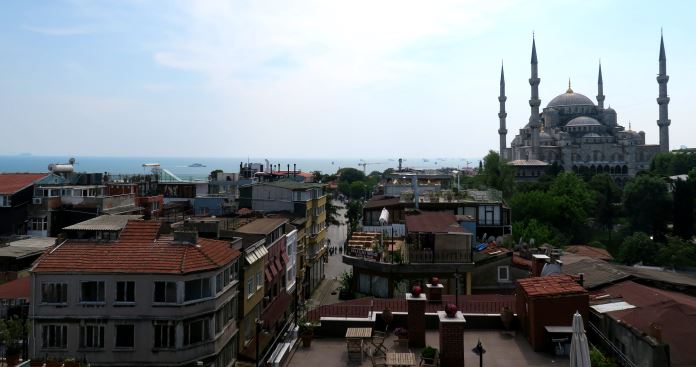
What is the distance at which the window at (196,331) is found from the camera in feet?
66.8

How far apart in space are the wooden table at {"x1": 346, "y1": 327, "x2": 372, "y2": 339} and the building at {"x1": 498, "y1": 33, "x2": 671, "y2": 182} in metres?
109

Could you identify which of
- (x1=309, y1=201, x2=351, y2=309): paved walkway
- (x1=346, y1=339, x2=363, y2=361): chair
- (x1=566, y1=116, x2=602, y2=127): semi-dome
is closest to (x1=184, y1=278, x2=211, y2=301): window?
(x1=346, y1=339, x2=363, y2=361): chair

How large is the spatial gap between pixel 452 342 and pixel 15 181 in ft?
123

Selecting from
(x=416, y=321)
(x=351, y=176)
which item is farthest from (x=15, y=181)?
(x=351, y=176)

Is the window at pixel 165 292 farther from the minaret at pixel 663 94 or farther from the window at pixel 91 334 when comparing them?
the minaret at pixel 663 94

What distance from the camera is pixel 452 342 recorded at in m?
12.0

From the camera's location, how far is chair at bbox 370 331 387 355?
12805 mm

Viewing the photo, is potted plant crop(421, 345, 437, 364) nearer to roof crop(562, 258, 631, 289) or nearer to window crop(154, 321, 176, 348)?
roof crop(562, 258, 631, 289)

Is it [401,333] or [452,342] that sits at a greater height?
[452,342]

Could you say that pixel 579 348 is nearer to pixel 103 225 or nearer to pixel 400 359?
pixel 400 359

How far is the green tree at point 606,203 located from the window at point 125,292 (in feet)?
242

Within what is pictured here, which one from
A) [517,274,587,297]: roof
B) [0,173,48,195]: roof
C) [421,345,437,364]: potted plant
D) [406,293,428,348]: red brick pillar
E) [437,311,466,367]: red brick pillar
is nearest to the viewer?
[421,345,437,364]: potted plant

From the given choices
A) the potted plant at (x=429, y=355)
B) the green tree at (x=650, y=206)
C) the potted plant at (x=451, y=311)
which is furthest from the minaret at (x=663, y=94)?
the potted plant at (x=429, y=355)

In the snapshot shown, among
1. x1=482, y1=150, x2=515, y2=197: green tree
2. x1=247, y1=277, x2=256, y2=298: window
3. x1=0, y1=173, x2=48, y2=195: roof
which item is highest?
x1=482, y1=150, x2=515, y2=197: green tree
